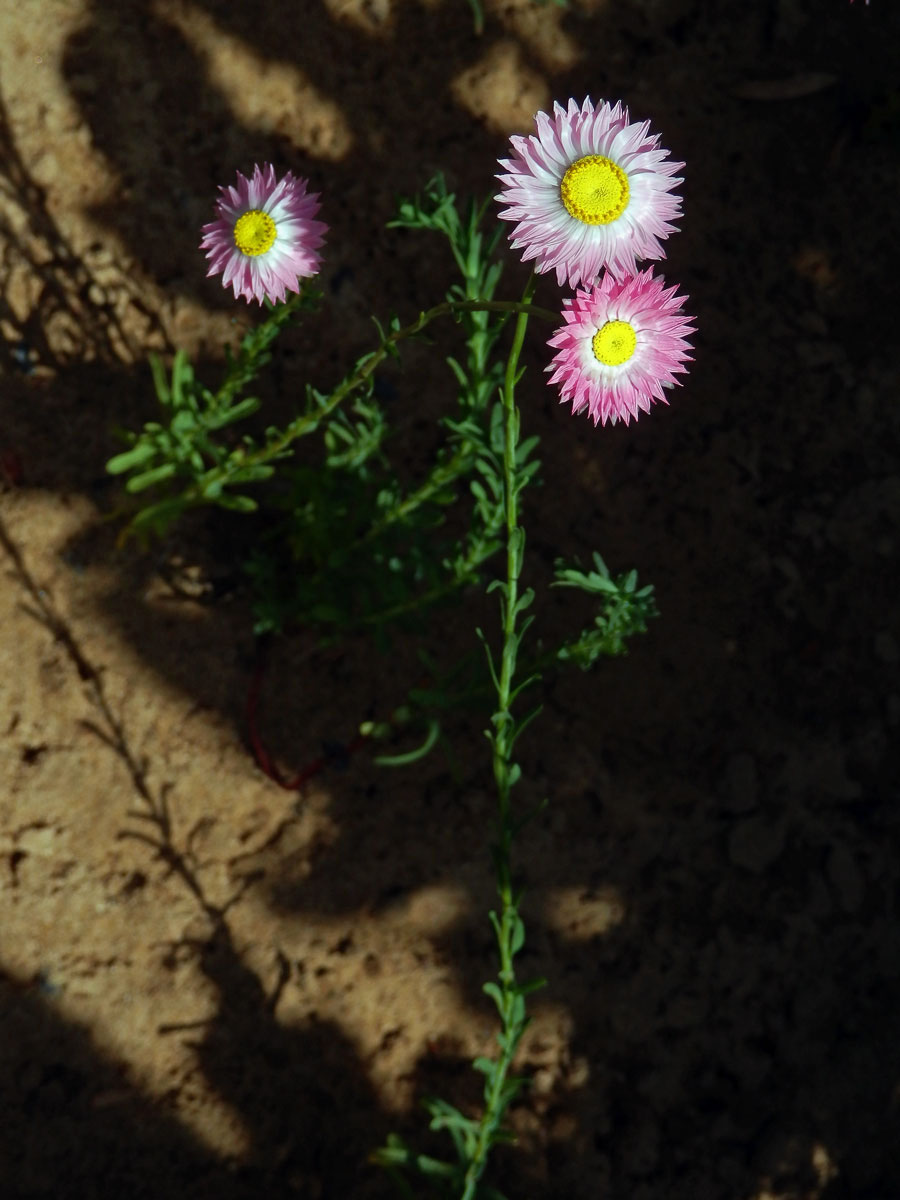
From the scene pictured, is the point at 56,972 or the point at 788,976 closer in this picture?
the point at 56,972

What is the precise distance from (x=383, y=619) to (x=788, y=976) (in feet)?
4.97

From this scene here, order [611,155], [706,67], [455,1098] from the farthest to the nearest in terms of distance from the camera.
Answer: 1. [706,67]
2. [455,1098]
3. [611,155]

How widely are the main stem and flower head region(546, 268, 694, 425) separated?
9 cm

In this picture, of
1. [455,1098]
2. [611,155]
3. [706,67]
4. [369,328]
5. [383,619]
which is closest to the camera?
[611,155]

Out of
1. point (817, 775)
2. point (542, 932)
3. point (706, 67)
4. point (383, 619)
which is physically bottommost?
point (542, 932)

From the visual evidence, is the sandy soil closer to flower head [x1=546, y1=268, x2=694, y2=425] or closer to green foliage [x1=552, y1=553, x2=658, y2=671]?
green foliage [x1=552, y1=553, x2=658, y2=671]

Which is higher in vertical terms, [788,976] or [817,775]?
[817,775]

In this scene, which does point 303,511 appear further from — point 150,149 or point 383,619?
point 150,149

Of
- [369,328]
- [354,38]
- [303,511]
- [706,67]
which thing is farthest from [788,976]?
→ [354,38]

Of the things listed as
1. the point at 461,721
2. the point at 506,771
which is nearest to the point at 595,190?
the point at 506,771

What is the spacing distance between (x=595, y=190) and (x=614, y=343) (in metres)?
0.23

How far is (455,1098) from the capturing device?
8.86 feet

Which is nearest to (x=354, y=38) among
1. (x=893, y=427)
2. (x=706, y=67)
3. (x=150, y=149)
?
(x=150, y=149)

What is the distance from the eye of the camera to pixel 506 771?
1908mm
